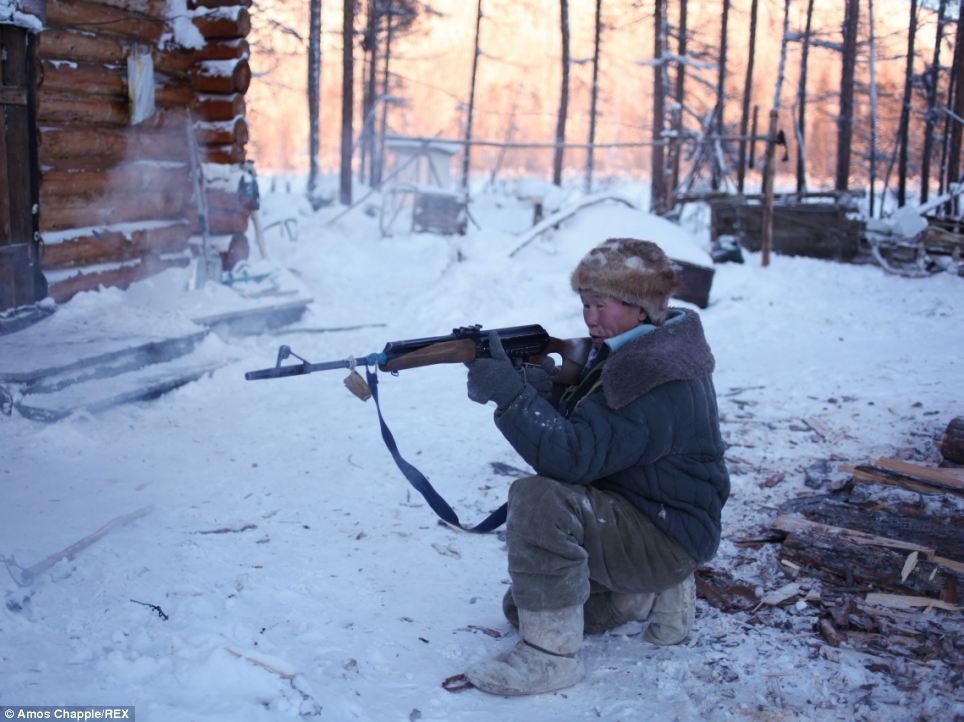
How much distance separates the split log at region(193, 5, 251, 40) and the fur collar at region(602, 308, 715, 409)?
26.0ft

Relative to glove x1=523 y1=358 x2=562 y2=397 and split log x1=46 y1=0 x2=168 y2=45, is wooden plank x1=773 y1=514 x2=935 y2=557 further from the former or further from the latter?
split log x1=46 y1=0 x2=168 y2=45

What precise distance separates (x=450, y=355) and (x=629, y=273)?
0.73 meters

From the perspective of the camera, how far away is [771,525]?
436 centimetres

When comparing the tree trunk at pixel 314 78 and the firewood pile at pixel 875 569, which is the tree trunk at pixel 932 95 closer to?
the tree trunk at pixel 314 78

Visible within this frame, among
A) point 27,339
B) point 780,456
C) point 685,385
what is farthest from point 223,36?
point 685,385

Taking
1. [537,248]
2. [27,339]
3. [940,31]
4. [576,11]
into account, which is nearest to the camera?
[27,339]

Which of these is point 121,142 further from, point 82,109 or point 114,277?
point 114,277

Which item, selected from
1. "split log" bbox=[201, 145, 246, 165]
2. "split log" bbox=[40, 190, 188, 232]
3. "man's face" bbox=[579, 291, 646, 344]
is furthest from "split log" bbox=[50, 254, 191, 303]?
"man's face" bbox=[579, 291, 646, 344]

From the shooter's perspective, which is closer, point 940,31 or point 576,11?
point 940,31

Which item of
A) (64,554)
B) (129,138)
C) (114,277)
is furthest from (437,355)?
(129,138)

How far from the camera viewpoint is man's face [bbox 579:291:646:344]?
9.99ft

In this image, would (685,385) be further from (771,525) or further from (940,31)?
(940,31)

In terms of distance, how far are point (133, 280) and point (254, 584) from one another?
6.18 m

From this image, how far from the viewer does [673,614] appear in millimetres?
3271
